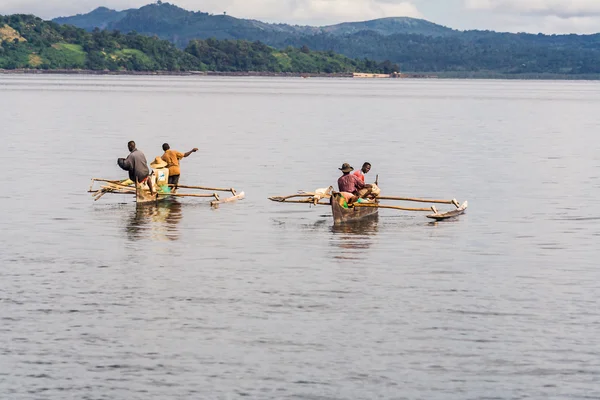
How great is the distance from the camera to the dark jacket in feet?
127

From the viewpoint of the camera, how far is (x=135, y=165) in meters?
39.0

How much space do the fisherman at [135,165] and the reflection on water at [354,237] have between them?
7381 millimetres

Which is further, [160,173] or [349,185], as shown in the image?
[160,173]

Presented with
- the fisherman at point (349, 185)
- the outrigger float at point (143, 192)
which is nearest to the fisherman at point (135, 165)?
the outrigger float at point (143, 192)

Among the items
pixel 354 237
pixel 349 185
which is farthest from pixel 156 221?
pixel 354 237

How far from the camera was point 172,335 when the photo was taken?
21.3 meters

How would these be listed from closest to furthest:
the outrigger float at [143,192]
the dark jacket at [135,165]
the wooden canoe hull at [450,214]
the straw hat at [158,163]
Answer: the wooden canoe hull at [450,214], the dark jacket at [135,165], the outrigger float at [143,192], the straw hat at [158,163]

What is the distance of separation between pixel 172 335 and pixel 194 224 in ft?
50.5

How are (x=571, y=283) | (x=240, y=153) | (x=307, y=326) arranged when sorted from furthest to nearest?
1. (x=240, y=153)
2. (x=571, y=283)
3. (x=307, y=326)

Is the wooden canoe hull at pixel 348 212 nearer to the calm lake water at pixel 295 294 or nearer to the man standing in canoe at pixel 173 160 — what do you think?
the calm lake water at pixel 295 294

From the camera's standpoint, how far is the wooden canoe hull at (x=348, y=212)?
3609cm

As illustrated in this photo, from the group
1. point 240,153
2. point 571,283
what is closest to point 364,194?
point 571,283

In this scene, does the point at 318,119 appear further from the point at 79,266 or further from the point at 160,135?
the point at 79,266

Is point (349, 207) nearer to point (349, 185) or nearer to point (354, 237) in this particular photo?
point (349, 185)
